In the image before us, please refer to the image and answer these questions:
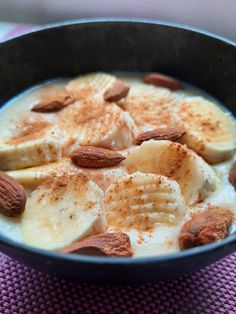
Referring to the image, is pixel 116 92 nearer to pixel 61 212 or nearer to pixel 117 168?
pixel 117 168

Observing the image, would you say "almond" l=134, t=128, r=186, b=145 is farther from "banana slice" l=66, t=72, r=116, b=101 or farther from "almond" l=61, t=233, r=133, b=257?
"almond" l=61, t=233, r=133, b=257

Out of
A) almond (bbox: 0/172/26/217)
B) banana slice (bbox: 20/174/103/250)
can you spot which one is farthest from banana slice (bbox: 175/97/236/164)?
almond (bbox: 0/172/26/217)

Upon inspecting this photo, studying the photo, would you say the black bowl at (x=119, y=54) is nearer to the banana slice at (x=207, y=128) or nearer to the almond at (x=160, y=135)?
the banana slice at (x=207, y=128)

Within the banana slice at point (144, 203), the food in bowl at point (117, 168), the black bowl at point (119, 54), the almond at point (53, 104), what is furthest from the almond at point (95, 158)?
the black bowl at point (119, 54)

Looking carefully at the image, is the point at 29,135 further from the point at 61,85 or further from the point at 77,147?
the point at 61,85

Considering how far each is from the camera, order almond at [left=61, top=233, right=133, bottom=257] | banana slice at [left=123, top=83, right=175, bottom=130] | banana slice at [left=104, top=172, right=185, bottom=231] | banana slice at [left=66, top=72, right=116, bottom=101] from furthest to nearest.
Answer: banana slice at [left=66, top=72, right=116, bottom=101]
banana slice at [left=123, top=83, right=175, bottom=130]
banana slice at [left=104, top=172, right=185, bottom=231]
almond at [left=61, top=233, right=133, bottom=257]

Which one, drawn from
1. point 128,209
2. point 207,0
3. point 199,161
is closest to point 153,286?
point 128,209

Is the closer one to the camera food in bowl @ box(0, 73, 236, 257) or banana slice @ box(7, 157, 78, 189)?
food in bowl @ box(0, 73, 236, 257)
